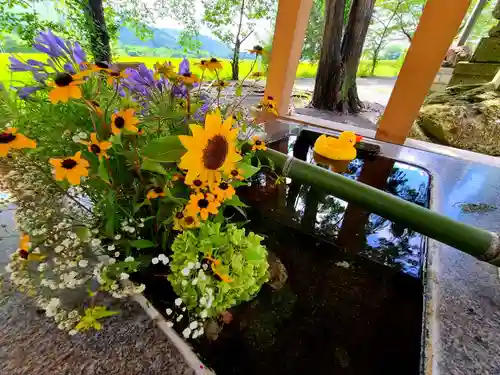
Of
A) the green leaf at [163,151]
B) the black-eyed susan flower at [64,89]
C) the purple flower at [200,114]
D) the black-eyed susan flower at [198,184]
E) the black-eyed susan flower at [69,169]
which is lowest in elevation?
the black-eyed susan flower at [198,184]

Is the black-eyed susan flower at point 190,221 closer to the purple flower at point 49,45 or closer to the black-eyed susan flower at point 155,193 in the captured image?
the black-eyed susan flower at point 155,193

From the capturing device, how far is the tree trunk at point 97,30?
93.0 inches

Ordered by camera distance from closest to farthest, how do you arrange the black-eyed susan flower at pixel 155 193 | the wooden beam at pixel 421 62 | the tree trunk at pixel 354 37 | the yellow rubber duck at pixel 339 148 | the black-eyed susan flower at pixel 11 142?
the black-eyed susan flower at pixel 11 142 < the black-eyed susan flower at pixel 155 193 < the yellow rubber duck at pixel 339 148 < the wooden beam at pixel 421 62 < the tree trunk at pixel 354 37

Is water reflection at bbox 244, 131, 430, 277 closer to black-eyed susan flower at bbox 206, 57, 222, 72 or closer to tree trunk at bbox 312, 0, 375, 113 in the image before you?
black-eyed susan flower at bbox 206, 57, 222, 72

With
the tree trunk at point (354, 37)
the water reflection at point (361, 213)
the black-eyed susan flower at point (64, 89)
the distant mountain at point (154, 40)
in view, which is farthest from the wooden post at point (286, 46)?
the black-eyed susan flower at point (64, 89)

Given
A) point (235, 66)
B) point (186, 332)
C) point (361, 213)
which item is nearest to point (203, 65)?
point (186, 332)

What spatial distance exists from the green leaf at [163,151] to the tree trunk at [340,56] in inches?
115

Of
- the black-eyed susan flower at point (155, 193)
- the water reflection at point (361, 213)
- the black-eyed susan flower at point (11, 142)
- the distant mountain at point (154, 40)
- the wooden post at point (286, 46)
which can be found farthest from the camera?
the distant mountain at point (154, 40)

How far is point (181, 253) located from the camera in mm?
419

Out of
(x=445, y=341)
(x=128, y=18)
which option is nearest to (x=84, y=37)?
(x=128, y=18)

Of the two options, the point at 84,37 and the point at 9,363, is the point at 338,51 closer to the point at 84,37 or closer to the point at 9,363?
the point at 84,37

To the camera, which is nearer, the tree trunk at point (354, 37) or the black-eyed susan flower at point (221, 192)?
the black-eyed susan flower at point (221, 192)

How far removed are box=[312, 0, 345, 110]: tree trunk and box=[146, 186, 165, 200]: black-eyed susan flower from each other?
2.93 metres

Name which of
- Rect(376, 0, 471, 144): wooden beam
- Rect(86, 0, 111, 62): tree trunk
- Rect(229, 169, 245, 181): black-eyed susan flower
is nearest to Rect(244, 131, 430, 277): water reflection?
Rect(229, 169, 245, 181): black-eyed susan flower
